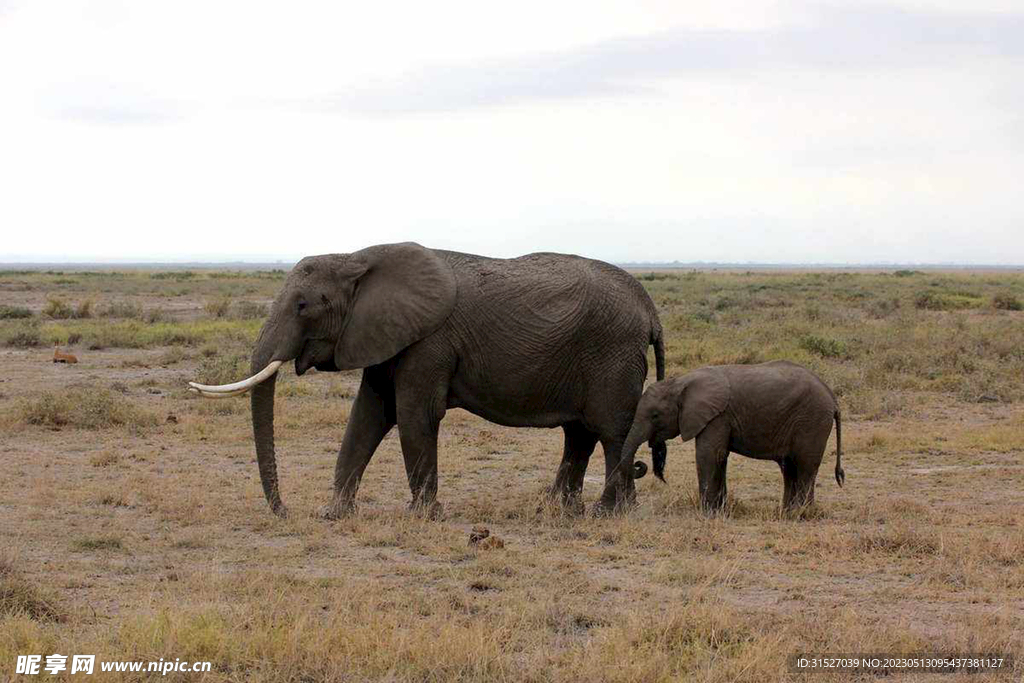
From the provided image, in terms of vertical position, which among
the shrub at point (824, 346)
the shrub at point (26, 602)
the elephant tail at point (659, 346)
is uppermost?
the elephant tail at point (659, 346)

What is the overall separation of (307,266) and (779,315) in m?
22.8

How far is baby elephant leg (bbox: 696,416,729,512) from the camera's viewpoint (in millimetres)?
9688

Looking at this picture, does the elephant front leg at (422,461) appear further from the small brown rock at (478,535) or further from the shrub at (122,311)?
the shrub at (122,311)

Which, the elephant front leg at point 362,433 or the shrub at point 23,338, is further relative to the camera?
the shrub at point 23,338

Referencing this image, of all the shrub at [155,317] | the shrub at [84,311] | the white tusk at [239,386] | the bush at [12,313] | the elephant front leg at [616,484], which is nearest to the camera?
the white tusk at [239,386]

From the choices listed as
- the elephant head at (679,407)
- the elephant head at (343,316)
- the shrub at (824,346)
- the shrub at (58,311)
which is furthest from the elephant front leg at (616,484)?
the shrub at (58,311)

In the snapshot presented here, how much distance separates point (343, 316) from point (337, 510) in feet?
5.13

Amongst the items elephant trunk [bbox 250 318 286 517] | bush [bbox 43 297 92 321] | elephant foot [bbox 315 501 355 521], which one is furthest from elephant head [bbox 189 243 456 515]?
bush [bbox 43 297 92 321]

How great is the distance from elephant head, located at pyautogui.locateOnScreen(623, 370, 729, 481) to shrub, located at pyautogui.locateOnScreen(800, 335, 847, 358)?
12.0 metres

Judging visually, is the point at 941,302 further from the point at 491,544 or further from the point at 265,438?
the point at 491,544

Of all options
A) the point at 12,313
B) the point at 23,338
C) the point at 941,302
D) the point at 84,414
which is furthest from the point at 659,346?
the point at 941,302

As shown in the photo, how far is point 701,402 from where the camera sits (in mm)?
Result: 9656

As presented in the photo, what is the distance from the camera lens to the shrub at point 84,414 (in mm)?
14109

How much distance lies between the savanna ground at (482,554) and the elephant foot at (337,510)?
0.17 meters
